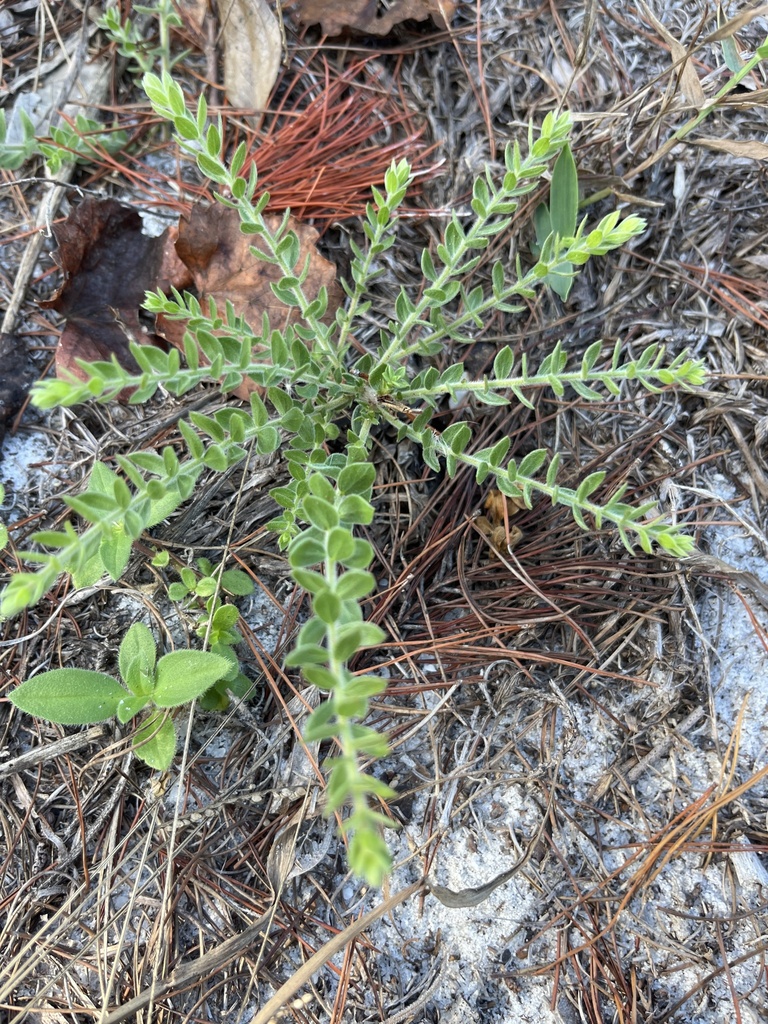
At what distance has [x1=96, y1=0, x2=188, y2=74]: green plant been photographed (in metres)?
2.81

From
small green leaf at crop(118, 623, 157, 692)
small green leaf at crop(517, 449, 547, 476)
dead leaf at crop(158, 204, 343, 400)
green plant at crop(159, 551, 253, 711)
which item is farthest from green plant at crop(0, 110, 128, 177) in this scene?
small green leaf at crop(517, 449, 547, 476)

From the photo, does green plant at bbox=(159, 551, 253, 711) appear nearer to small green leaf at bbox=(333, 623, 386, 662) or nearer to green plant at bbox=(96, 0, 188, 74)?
small green leaf at bbox=(333, 623, 386, 662)

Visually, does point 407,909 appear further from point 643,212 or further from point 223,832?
point 643,212

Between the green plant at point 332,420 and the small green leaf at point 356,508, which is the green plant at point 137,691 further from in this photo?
the small green leaf at point 356,508

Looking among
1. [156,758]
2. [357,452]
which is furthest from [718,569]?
[156,758]

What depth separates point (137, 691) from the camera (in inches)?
90.7

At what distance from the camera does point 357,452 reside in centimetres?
211

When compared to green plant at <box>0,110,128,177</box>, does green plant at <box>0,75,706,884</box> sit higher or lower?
lower

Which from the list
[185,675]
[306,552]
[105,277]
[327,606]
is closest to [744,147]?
[306,552]

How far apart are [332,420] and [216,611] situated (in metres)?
0.82

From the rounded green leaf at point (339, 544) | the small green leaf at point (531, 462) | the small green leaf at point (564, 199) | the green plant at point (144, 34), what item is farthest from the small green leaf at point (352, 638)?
the green plant at point (144, 34)

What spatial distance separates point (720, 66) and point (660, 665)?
8.11 feet

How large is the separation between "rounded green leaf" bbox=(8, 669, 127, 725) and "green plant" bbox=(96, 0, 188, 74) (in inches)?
96.2

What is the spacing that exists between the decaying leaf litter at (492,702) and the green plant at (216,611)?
10 cm
